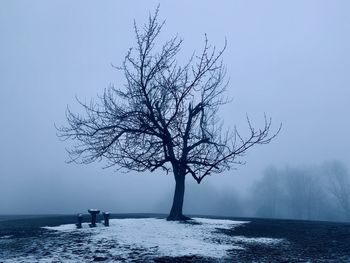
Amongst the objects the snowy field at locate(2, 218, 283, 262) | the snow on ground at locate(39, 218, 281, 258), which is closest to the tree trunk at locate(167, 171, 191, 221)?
the snow on ground at locate(39, 218, 281, 258)

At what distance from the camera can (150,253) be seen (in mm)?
10508

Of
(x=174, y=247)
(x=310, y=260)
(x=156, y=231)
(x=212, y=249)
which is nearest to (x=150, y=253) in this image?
(x=174, y=247)

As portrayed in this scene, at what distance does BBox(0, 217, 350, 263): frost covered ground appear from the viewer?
33.2 feet

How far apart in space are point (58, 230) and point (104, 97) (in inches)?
246

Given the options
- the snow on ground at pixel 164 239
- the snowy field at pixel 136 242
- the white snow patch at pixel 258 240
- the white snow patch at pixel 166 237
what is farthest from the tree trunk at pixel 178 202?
the white snow patch at pixel 258 240

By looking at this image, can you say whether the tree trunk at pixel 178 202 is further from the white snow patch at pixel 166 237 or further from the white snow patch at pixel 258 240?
the white snow patch at pixel 258 240

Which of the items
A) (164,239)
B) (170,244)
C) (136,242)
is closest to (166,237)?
(164,239)

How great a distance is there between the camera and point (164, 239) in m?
12.4

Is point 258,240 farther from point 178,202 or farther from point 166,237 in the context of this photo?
point 178,202

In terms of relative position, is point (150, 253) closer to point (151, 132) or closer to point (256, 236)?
point (256, 236)

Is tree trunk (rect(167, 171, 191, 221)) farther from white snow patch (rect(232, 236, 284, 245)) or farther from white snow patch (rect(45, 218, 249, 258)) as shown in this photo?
white snow patch (rect(232, 236, 284, 245))

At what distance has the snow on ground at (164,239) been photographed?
35.7ft

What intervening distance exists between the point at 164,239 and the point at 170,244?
0.76 metres

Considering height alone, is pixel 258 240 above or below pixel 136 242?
above
